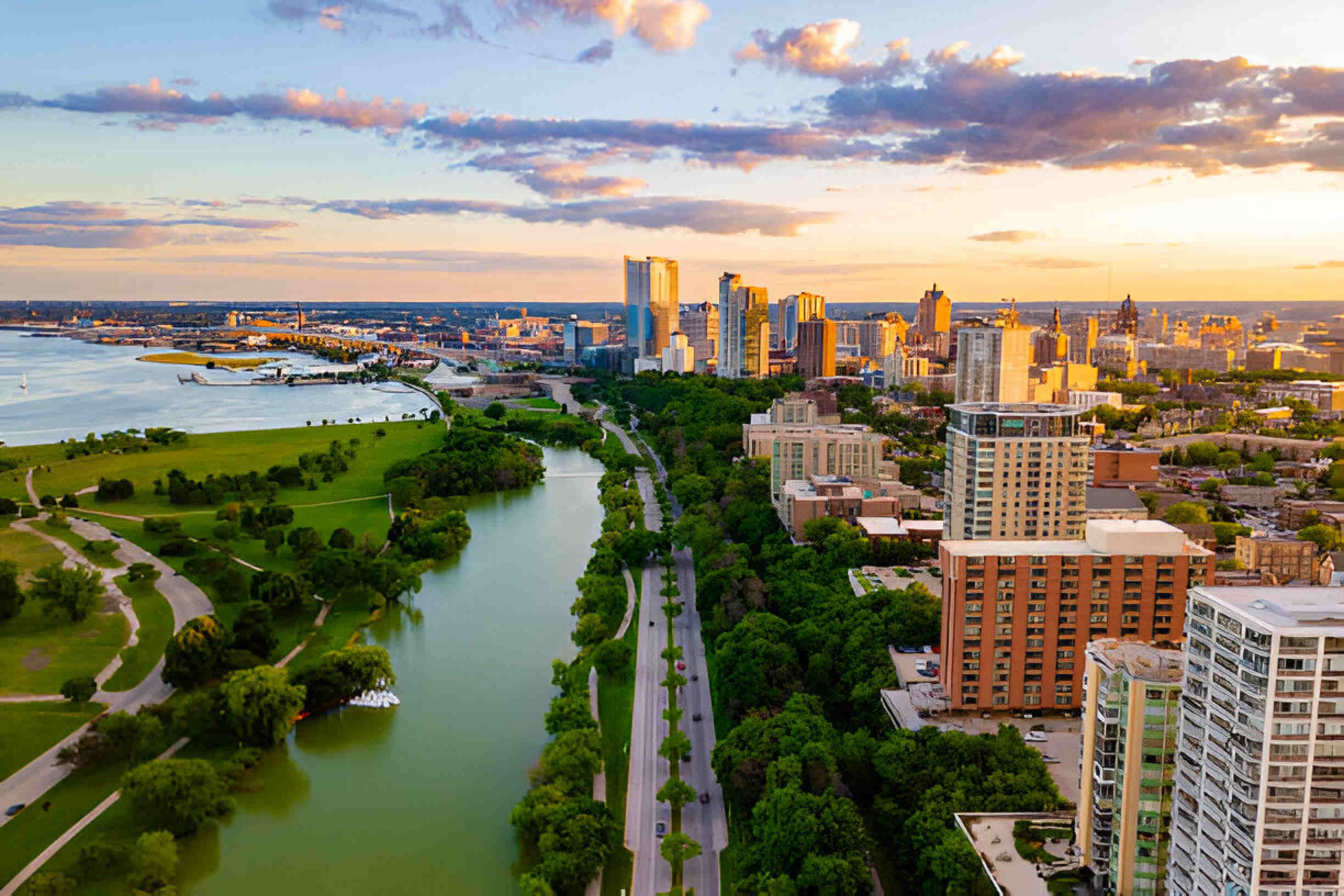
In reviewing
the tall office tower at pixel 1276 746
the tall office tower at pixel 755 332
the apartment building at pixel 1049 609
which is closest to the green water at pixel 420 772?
the apartment building at pixel 1049 609

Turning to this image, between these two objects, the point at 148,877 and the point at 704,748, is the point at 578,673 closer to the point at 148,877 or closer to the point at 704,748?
the point at 704,748

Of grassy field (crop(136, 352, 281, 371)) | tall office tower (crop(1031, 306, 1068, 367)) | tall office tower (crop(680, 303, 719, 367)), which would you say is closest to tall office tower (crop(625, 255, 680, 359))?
tall office tower (crop(680, 303, 719, 367))

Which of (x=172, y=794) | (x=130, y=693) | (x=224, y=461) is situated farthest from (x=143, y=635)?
(x=224, y=461)

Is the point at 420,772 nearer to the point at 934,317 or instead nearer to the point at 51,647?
the point at 51,647

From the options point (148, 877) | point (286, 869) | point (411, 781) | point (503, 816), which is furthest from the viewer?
point (411, 781)

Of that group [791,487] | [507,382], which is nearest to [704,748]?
[791,487]

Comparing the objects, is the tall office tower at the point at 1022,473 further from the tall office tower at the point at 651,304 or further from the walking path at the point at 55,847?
the tall office tower at the point at 651,304
